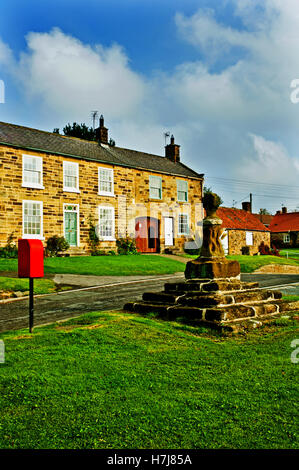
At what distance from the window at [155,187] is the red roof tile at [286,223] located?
35404 millimetres

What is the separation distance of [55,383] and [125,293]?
8.37m

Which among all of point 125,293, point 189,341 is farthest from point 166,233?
point 189,341

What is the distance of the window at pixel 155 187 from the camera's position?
30.3 meters

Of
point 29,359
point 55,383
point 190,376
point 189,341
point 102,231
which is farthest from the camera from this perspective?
point 102,231

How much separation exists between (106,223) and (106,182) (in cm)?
288

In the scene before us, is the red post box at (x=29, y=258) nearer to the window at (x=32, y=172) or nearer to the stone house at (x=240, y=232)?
the window at (x=32, y=172)

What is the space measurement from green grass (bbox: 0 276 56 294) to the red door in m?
15.2

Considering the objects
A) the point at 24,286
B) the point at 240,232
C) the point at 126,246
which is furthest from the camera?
the point at 240,232

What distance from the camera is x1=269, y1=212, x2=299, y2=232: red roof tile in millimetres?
60097

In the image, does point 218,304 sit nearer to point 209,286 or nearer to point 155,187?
point 209,286

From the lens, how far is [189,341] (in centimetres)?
620

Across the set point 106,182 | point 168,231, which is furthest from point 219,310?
point 168,231

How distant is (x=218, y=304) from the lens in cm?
770
